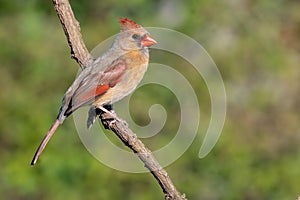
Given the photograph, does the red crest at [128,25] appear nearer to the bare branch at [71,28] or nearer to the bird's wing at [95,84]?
the bird's wing at [95,84]

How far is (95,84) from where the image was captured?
5184 millimetres

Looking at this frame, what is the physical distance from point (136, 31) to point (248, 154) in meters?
4.83

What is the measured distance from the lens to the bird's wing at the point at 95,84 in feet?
16.7

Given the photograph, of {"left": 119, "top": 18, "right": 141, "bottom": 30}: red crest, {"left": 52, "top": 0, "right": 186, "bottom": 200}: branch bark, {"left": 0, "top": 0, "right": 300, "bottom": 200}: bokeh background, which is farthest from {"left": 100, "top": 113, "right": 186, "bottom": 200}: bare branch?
{"left": 0, "top": 0, "right": 300, "bottom": 200}: bokeh background

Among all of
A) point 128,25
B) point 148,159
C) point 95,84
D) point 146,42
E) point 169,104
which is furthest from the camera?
point 169,104

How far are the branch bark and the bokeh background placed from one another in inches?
167

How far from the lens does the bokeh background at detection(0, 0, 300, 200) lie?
943 cm

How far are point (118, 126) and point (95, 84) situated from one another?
0.57m

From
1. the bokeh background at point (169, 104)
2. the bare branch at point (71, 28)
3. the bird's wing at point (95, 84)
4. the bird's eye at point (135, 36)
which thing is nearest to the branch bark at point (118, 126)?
the bare branch at point (71, 28)

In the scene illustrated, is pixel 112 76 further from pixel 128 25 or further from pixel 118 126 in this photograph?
pixel 118 126

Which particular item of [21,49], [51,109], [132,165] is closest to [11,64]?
[21,49]

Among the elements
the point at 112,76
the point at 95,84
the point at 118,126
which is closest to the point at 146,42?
the point at 112,76

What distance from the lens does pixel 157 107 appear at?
9633 mm

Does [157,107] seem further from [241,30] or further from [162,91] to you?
[241,30]
